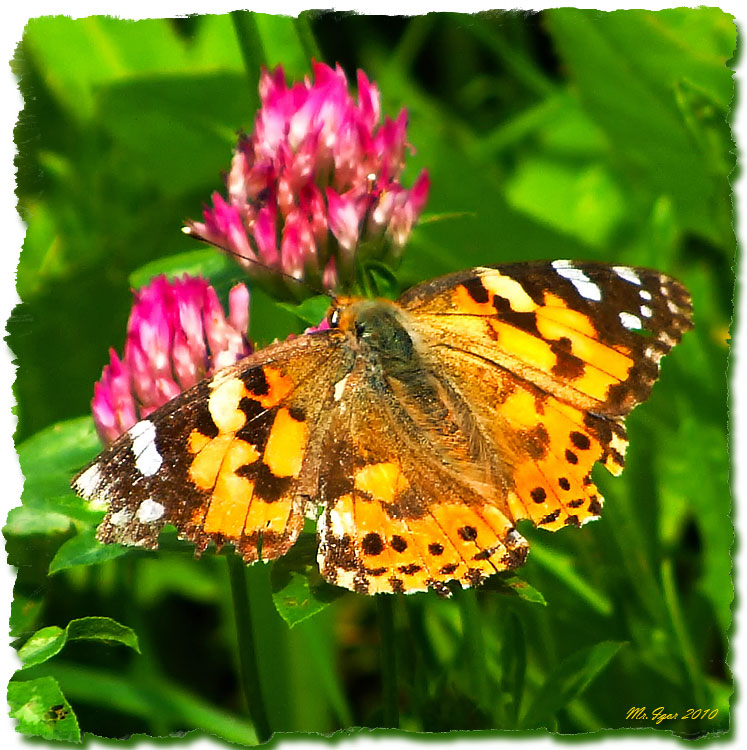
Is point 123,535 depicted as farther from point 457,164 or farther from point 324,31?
point 457,164

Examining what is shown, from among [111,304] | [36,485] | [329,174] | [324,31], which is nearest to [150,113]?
[111,304]

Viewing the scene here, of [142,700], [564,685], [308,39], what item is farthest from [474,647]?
[308,39]

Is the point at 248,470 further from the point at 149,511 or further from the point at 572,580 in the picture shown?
the point at 572,580

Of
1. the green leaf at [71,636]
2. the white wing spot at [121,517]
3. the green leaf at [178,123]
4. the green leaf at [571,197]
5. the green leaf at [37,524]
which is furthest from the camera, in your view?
the green leaf at [571,197]

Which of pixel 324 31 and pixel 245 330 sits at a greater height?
pixel 324 31

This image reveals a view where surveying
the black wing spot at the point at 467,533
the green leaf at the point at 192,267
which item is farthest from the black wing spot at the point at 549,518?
the green leaf at the point at 192,267

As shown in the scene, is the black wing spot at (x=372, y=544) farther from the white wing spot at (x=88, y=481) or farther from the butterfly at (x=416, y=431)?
the white wing spot at (x=88, y=481)

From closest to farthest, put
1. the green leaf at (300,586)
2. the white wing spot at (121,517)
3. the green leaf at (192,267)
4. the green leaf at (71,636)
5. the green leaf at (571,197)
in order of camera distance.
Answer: the white wing spot at (121,517) → the green leaf at (300,586) → the green leaf at (71,636) → the green leaf at (192,267) → the green leaf at (571,197)
